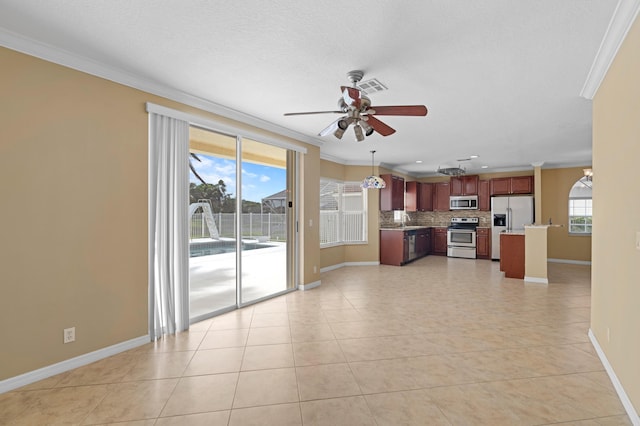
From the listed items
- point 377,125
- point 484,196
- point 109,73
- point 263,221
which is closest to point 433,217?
point 484,196

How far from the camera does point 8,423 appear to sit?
1983 mm

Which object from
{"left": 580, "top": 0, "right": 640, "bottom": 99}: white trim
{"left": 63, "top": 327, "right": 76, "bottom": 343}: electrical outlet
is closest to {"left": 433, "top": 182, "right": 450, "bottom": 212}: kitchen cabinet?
{"left": 580, "top": 0, "right": 640, "bottom": 99}: white trim

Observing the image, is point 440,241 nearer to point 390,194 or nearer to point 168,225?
point 390,194

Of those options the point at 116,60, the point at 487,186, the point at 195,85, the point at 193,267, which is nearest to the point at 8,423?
the point at 193,267

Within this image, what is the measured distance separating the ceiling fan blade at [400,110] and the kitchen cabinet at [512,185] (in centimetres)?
737

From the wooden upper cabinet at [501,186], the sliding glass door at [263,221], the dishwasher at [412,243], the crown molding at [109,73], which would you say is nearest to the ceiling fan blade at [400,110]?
the crown molding at [109,73]

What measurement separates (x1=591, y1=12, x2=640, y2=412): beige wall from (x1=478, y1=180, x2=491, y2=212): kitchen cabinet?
6.32 metres

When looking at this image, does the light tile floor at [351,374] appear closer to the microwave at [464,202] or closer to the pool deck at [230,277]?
the pool deck at [230,277]

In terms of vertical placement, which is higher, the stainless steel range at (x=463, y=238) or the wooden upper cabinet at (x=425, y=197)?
the wooden upper cabinet at (x=425, y=197)

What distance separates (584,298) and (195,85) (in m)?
6.30

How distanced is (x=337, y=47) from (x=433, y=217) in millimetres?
8652

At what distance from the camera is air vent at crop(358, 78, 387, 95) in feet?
10.2

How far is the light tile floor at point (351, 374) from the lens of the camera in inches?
82.0

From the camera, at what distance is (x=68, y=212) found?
2674 mm
